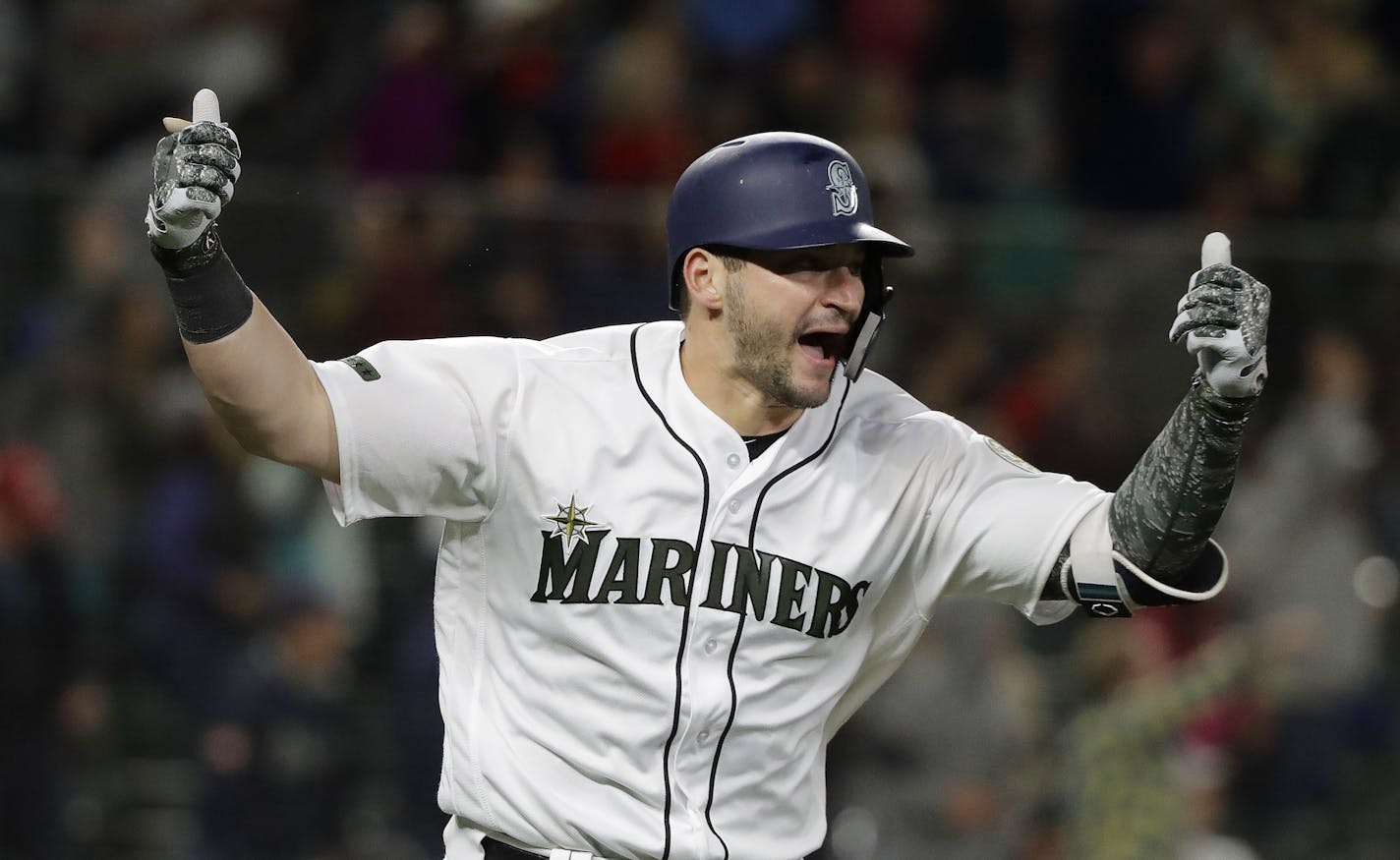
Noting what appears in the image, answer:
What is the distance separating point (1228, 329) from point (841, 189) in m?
0.77

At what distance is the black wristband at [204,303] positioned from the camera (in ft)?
10.9

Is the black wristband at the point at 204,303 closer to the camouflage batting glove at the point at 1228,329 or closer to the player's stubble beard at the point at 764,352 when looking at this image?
the player's stubble beard at the point at 764,352

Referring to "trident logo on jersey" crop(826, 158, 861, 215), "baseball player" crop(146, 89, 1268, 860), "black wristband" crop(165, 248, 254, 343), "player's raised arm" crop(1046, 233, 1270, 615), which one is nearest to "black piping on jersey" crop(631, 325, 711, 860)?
"baseball player" crop(146, 89, 1268, 860)

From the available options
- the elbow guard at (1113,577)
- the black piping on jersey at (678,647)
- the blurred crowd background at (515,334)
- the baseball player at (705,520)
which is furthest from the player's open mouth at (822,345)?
the blurred crowd background at (515,334)

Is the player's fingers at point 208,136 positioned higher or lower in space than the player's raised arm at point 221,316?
higher

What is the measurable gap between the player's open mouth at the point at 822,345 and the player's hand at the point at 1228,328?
65 cm

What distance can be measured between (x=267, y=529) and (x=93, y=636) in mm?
747

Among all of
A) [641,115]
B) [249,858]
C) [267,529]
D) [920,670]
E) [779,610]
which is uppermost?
[641,115]

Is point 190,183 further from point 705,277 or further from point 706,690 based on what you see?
point 706,690

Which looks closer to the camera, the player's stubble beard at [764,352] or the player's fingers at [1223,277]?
the player's fingers at [1223,277]

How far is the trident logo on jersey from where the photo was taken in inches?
147

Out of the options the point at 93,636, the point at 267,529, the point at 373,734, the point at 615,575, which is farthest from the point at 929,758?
the point at 615,575

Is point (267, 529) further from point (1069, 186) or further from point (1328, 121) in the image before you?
point (1328, 121)

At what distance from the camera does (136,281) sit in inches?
290
